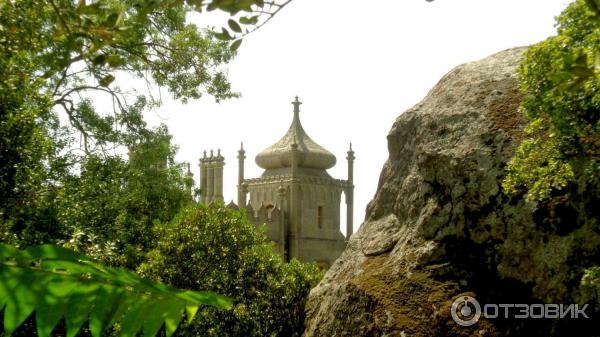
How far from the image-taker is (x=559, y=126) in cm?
888

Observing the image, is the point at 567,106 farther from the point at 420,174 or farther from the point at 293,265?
the point at 293,265

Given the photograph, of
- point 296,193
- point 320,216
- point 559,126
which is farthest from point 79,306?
point 320,216

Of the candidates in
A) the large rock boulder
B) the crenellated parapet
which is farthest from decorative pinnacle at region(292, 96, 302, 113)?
the large rock boulder

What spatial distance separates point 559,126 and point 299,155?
37.2m

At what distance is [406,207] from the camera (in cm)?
1148

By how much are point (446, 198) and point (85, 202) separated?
746 cm

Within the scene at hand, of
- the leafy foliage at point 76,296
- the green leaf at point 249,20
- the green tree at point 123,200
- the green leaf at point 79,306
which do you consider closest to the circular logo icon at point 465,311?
the green tree at point 123,200

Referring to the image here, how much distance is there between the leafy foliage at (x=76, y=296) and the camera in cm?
158

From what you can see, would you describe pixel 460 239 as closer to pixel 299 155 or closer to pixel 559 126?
pixel 559 126

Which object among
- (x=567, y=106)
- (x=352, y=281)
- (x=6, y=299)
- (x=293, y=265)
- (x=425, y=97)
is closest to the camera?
(x=6, y=299)

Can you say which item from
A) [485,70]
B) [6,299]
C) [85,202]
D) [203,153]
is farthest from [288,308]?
[203,153]

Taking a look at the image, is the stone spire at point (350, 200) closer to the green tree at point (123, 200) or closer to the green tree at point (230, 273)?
the green tree at point (123, 200)

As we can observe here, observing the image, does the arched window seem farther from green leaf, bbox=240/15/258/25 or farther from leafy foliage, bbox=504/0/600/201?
green leaf, bbox=240/15/258/25

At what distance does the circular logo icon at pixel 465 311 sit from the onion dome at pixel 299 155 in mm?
36049
